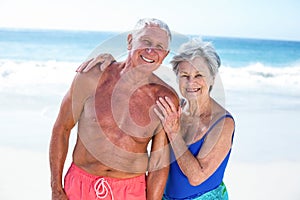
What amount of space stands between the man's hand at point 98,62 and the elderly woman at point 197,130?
240 millimetres

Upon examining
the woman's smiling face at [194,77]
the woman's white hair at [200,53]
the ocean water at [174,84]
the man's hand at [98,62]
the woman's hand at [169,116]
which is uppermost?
the woman's white hair at [200,53]

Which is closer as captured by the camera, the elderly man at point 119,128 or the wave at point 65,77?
the elderly man at point 119,128

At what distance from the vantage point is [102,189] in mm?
1857

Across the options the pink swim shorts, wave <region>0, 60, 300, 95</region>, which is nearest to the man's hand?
the pink swim shorts

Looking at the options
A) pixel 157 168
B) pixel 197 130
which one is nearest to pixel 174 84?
pixel 197 130

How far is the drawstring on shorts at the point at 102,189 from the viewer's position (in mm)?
1855

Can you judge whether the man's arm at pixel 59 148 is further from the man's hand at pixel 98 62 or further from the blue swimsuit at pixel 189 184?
the blue swimsuit at pixel 189 184

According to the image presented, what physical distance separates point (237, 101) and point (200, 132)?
582cm

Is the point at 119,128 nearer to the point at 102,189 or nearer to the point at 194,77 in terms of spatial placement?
the point at 102,189

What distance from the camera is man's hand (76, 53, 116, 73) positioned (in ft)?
6.05

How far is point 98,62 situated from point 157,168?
454 mm

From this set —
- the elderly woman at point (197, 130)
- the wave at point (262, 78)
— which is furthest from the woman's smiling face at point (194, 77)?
the wave at point (262, 78)

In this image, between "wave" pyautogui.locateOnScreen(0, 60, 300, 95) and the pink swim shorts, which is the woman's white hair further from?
"wave" pyautogui.locateOnScreen(0, 60, 300, 95)

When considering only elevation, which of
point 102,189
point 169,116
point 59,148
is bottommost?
point 102,189
